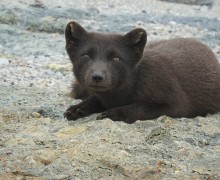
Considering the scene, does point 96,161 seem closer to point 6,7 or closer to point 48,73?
point 48,73

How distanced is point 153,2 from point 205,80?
484 inches

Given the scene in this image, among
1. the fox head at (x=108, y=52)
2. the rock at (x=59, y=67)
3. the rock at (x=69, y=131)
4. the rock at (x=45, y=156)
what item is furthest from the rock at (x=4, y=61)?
the rock at (x=45, y=156)

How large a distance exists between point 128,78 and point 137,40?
399mm

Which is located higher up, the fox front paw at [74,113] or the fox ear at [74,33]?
the fox ear at [74,33]

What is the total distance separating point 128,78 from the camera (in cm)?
661

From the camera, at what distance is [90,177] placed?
4.71m

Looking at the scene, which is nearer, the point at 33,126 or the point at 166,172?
the point at 166,172

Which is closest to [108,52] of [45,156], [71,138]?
[71,138]

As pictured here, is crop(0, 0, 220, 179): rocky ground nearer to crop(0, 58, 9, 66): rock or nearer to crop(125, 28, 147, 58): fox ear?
crop(0, 58, 9, 66): rock

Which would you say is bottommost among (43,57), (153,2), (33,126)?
(153,2)

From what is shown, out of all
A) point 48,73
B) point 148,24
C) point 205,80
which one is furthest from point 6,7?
point 205,80

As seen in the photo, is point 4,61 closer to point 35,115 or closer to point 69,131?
point 35,115

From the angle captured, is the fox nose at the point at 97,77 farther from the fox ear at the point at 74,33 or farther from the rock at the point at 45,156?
the rock at the point at 45,156

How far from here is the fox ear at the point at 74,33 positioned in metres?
6.66
